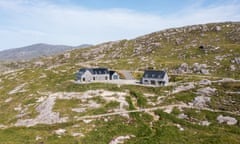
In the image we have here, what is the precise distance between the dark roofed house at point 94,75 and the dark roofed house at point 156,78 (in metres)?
23.6

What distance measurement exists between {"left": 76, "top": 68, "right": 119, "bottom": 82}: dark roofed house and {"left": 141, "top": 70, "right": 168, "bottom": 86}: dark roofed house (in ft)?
77.4

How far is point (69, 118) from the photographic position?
8150 centimetres

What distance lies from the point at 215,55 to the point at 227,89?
71070mm

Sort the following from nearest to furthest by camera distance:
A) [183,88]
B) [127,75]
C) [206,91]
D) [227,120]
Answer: [227,120] < [206,91] < [183,88] < [127,75]

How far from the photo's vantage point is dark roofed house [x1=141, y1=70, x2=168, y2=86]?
109m

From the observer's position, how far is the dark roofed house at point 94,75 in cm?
12452

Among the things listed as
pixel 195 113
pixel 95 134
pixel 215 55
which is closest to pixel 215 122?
pixel 195 113

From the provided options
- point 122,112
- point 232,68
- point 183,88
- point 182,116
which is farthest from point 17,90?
point 232,68

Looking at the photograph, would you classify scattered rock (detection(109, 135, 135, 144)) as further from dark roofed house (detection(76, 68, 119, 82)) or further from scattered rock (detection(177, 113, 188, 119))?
dark roofed house (detection(76, 68, 119, 82))

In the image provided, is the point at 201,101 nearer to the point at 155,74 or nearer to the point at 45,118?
the point at 155,74

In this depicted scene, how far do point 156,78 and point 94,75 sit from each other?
3592 cm

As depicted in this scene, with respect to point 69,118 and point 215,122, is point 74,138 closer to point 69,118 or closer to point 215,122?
point 69,118

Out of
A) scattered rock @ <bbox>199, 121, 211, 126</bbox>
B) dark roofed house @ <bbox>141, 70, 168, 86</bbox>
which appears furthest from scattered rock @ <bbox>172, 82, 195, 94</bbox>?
scattered rock @ <bbox>199, 121, 211, 126</bbox>

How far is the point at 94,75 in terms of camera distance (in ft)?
419
